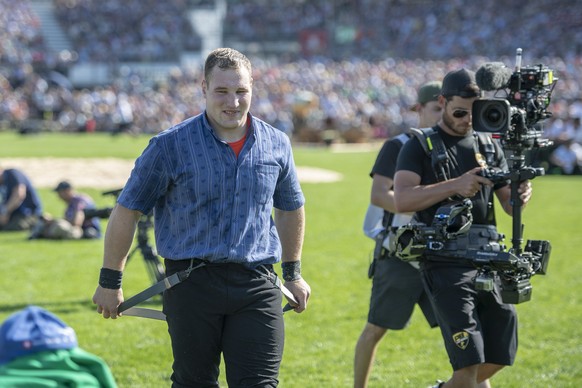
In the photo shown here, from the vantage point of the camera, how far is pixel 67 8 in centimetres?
5731

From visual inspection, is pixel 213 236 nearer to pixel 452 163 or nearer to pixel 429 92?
pixel 452 163

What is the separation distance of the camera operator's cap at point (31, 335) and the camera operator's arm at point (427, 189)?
259cm

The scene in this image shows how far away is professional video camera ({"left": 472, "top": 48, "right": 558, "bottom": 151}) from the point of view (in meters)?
4.89

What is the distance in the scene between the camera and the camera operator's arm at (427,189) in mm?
5016

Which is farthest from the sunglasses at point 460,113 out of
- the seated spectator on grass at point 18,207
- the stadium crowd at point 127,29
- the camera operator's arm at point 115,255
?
the stadium crowd at point 127,29

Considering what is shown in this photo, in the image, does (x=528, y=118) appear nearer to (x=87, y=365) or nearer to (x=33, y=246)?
(x=87, y=365)

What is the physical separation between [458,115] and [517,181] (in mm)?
582

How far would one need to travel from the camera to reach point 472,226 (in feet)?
17.3

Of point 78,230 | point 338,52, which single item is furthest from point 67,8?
point 78,230

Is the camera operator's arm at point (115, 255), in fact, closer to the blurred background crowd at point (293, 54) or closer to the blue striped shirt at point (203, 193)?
the blue striped shirt at point (203, 193)

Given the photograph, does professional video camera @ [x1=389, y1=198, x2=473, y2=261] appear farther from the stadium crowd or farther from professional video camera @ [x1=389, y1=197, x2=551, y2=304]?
the stadium crowd

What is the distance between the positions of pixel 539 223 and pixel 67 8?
4650cm

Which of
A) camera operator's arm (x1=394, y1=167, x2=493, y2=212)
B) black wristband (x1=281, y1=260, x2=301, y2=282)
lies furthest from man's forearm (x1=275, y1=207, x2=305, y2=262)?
camera operator's arm (x1=394, y1=167, x2=493, y2=212)

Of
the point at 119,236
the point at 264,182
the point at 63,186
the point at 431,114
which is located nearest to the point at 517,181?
the point at 264,182
